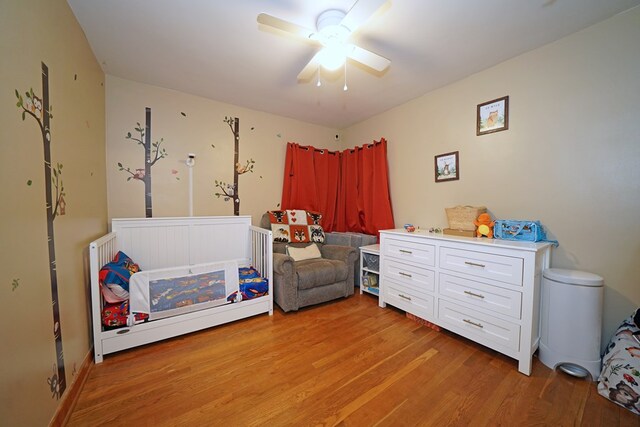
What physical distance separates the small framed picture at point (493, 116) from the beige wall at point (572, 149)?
0.05 m

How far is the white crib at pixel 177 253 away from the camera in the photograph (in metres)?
1.66

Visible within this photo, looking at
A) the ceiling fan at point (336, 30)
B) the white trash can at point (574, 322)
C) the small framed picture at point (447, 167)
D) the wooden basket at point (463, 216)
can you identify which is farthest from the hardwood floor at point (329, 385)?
the ceiling fan at point (336, 30)

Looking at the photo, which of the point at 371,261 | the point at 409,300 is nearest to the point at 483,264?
the point at 409,300

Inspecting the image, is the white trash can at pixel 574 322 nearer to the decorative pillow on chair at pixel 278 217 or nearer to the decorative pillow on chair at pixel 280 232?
the decorative pillow on chair at pixel 280 232

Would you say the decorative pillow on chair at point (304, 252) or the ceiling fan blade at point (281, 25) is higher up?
the ceiling fan blade at point (281, 25)

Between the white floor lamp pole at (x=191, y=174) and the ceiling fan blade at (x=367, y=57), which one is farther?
the white floor lamp pole at (x=191, y=174)

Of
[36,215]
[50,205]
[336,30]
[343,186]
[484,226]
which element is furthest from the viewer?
[343,186]

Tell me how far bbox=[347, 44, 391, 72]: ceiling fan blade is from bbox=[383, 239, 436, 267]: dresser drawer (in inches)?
60.9

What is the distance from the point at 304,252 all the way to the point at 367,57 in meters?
2.06

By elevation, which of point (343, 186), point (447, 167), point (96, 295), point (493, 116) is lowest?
point (96, 295)

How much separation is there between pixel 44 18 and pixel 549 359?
12.0ft

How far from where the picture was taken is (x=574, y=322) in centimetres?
150

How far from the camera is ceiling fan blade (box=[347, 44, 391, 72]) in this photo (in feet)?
5.15

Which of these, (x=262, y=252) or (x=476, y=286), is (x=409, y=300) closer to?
(x=476, y=286)
